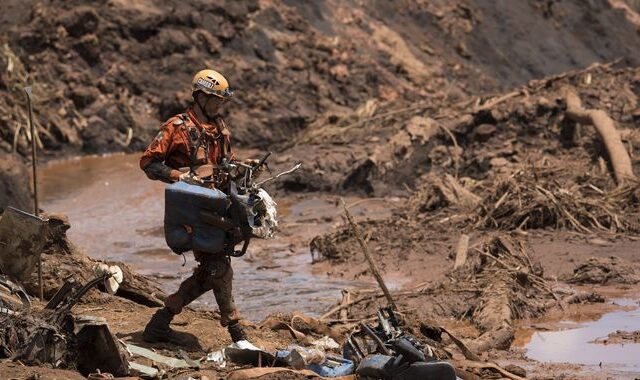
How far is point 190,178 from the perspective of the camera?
6766mm

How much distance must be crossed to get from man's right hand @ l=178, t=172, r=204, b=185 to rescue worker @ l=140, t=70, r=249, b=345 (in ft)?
0.07

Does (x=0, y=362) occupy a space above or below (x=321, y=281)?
above

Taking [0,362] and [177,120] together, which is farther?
[177,120]

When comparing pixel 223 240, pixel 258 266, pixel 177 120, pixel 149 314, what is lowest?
pixel 258 266

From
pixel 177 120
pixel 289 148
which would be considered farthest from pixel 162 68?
pixel 177 120

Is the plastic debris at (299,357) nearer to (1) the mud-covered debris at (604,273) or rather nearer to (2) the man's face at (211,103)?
(2) the man's face at (211,103)

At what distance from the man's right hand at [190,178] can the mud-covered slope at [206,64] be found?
12.7 m

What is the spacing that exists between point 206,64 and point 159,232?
9871 mm

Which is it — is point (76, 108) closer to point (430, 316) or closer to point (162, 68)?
point (162, 68)

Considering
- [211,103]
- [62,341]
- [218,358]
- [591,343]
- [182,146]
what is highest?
[211,103]

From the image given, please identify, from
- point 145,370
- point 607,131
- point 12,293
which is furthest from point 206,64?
point 145,370

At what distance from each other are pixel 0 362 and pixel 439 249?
22.7 ft

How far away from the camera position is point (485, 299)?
915 cm

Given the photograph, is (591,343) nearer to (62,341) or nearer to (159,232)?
(62,341)
